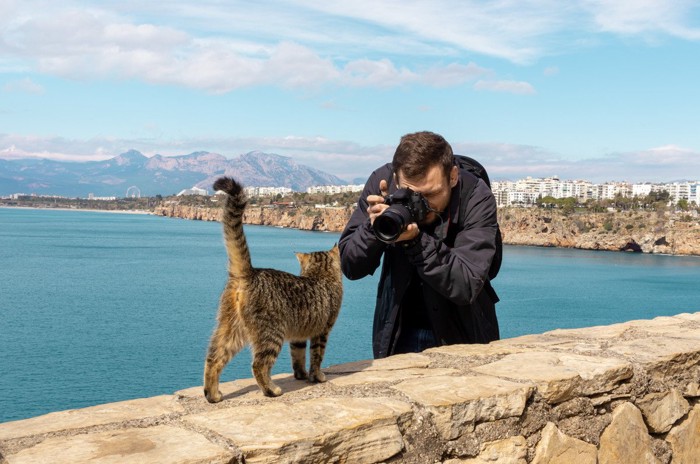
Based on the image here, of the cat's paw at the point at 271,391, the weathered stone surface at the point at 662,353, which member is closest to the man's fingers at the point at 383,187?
the cat's paw at the point at 271,391

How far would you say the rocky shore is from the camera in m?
84.4

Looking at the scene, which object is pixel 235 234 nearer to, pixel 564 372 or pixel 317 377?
pixel 317 377

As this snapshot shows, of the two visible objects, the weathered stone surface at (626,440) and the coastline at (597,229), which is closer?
the weathered stone surface at (626,440)

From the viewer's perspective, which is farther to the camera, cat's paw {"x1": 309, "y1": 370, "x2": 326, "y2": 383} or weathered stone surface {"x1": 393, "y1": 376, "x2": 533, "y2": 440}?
cat's paw {"x1": 309, "y1": 370, "x2": 326, "y2": 383}

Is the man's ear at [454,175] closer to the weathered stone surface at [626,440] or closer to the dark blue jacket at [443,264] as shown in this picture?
the dark blue jacket at [443,264]

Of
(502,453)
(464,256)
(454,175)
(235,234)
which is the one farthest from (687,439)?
(235,234)

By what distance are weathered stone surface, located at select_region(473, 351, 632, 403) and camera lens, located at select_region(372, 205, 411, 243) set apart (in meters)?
0.65

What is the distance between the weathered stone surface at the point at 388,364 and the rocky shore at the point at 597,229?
247 feet

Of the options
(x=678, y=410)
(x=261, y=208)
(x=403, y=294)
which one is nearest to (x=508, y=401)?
(x=403, y=294)

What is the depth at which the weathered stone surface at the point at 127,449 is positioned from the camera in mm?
1753

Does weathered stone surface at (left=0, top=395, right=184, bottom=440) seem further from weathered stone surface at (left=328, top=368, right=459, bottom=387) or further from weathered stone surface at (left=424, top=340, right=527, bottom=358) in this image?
weathered stone surface at (left=424, top=340, right=527, bottom=358)

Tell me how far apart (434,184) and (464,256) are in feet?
1.07

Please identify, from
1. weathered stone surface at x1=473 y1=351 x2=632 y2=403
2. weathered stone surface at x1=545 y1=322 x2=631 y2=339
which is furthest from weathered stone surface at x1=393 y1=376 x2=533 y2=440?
weathered stone surface at x1=545 y1=322 x2=631 y2=339

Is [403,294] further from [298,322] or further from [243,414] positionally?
[243,414]
